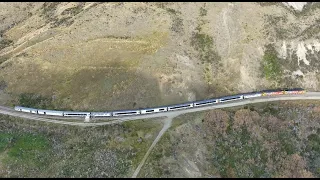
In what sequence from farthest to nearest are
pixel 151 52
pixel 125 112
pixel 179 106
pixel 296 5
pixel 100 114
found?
pixel 296 5 → pixel 151 52 → pixel 179 106 → pixel 125 112 → pixel 100 114

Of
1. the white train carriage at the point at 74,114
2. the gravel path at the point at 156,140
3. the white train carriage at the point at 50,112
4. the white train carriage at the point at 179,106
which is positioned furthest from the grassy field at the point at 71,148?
the white train carriage at the point at 179,106

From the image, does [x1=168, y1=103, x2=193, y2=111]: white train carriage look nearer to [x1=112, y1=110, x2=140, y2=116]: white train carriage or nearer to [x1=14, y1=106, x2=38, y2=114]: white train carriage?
[x1=112, y1=110, x2=140, y2=116]: white train carriage

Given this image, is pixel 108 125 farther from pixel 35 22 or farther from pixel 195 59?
pixel 35 22

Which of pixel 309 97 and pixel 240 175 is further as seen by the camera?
pixel 309 97

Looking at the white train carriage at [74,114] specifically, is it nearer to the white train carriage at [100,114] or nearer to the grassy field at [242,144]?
the white train carriage at [100,114]

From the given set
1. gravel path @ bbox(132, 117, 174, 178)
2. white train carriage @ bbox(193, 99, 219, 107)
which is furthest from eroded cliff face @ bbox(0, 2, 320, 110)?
gravel path @ bbox(132, 117, 174, 178)

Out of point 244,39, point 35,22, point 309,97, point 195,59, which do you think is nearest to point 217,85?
point 195,59

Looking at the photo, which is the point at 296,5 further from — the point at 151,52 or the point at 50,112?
→ the point at 50,112

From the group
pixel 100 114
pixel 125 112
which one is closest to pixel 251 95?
pixel 125 112

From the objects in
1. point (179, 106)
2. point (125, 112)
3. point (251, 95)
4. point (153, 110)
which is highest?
point (251, 95)
